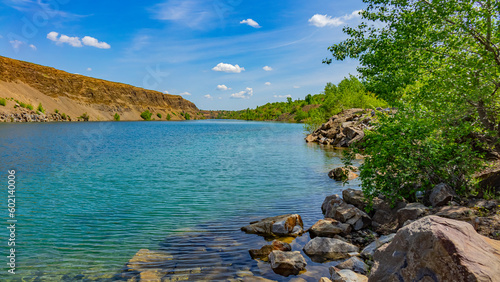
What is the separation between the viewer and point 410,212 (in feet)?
35.7

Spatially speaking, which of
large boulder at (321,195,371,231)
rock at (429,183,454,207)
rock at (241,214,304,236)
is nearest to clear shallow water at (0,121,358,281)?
rock at (241,214,304,236)

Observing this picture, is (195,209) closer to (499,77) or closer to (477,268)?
(477,268)

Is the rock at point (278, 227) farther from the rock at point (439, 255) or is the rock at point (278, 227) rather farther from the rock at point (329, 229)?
the rock at point (439, 255)

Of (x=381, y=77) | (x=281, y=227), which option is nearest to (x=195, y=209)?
(x=281, y=227)

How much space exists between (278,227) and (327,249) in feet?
8.45

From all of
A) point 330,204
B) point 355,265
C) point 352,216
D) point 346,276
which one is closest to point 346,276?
point 346,276

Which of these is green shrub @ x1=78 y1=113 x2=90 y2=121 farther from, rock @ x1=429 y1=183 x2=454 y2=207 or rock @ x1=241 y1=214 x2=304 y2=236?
rock @ x1=429 y1=183 x2=454 y2=207

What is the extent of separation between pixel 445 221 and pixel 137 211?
1398cm

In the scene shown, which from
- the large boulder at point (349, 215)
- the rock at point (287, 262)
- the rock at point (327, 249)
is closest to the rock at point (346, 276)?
the rock at point (287, 262)

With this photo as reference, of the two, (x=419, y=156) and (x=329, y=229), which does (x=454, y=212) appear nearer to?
(x=419, y=156)

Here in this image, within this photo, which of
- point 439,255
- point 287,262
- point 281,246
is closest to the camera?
point 439,255

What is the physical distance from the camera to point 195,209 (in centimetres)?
1551

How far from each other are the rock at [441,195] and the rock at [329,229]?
3.49m

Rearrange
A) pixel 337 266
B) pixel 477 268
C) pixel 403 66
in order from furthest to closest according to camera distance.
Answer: pixel 403 66, pixel 337 266, pixel 477 268
